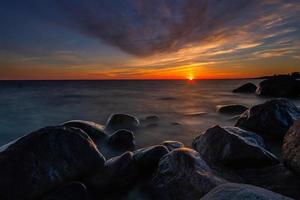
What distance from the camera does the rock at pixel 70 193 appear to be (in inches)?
146

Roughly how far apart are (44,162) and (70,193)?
65 centimetres

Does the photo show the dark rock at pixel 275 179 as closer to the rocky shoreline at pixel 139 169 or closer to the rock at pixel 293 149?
the rocky shoreline at pixel 139 169

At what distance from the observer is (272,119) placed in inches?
273

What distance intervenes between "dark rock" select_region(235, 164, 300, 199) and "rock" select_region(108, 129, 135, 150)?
3.00 meters

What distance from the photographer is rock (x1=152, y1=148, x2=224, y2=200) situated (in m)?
3.50

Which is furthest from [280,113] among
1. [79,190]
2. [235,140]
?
[79,190]

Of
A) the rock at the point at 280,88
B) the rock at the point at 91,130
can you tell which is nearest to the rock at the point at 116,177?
the rock at the point at 91,130

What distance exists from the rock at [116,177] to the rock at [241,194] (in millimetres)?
2133

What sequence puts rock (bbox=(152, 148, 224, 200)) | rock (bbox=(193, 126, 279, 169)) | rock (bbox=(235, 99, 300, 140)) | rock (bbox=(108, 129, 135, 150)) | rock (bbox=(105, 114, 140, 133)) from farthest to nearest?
1. rock (bbox=(105, 114, 140, 133))
2. rock (bbox=(235, 99, 300, 140))
3. rock (bbox=(108, 129, 135, 150))
4. rock (bbox=(193, 126, 279, 169))
5. rock (bbox=(152, 148, 224, 200))

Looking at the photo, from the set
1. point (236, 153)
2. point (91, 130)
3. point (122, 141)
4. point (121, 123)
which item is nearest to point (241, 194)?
point (236, 153)

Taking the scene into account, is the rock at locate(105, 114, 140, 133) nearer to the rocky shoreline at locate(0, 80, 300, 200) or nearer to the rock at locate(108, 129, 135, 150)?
the rock at locate(108, 129, 135, 150)

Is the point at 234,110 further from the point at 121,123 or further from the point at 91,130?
the point at 91,130

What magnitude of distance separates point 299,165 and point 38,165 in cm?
384

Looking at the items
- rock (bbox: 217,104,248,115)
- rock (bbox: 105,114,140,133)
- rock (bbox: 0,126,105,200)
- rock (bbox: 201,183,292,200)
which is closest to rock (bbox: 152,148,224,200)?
rock (bbox: 201,183,292,200)
